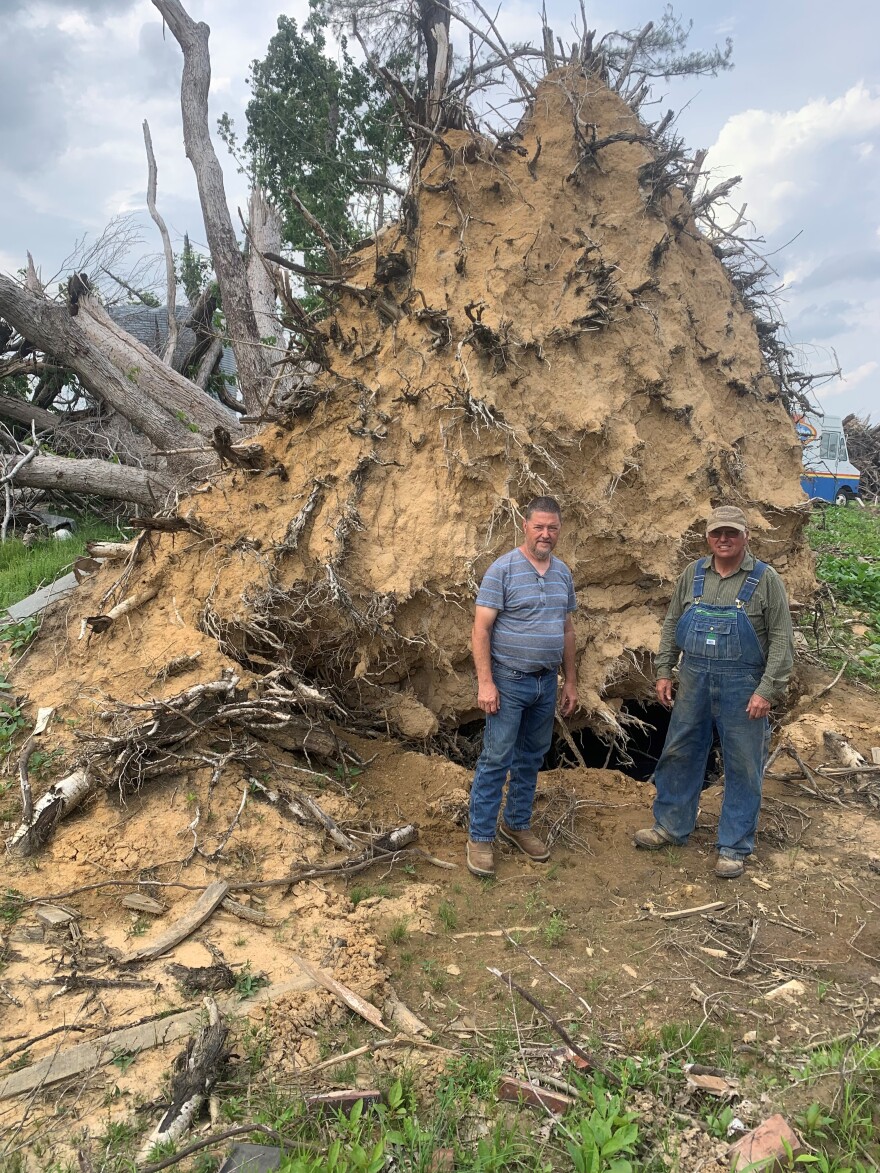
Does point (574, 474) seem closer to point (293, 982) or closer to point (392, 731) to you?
point (392, 731)

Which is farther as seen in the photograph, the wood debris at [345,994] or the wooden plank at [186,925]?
the wooden plank at [186,925]

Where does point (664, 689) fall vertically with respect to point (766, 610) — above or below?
below

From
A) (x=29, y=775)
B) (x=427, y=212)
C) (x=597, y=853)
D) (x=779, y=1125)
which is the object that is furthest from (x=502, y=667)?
(x=427, y=212)

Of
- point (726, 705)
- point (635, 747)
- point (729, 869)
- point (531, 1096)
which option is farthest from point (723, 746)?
point (635, 747)

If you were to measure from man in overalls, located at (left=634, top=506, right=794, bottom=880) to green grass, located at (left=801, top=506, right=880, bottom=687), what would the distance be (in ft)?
8.39

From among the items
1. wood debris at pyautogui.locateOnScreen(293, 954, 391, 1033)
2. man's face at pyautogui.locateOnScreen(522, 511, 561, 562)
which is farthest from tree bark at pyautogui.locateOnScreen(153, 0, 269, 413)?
wood debris at pyautogui.locateOnScreen(293, 954, 391, 1033)

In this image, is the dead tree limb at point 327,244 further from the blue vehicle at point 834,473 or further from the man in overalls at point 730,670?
the blue vehicle at point 834,473

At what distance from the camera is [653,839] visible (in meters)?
4.15

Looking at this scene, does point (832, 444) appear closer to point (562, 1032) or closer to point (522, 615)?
point (522, 615)

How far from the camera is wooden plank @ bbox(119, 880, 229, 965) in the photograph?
9.89 feet

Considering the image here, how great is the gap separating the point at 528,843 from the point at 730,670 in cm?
139

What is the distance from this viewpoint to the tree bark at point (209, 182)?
896 cm

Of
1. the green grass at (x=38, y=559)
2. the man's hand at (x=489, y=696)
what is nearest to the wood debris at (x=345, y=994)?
the man's hand at (x=489, y=696)

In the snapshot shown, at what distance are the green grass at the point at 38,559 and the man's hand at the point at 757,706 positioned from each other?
4828 mm
